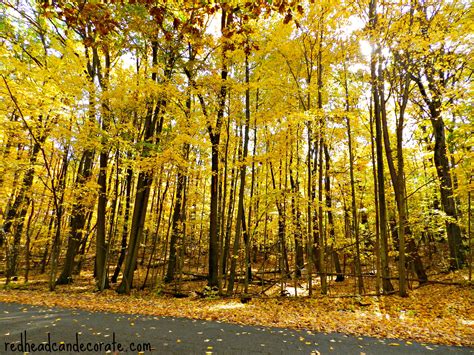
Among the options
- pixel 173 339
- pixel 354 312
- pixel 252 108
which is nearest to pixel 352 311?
pixel 354 312

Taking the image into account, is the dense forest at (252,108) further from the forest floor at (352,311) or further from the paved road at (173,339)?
the paved road at (173,339)

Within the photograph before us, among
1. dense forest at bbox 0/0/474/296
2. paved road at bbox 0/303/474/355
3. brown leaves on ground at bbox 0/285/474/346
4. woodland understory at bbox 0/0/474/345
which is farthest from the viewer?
dense forest at bbox 0/0/474/296

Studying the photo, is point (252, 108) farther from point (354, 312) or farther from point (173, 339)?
point (173, 339)

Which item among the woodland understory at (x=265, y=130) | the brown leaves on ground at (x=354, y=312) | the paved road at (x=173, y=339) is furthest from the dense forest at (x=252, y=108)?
the paved road at (x=173, y=339)

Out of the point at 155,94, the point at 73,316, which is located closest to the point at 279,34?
the point at 155,94

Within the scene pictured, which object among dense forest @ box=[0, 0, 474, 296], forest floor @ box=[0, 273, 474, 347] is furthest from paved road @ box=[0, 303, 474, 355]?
dense forest @ box=[0, 0, 474, 296]

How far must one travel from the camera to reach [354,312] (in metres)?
7.75

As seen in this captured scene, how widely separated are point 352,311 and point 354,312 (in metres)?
0.12

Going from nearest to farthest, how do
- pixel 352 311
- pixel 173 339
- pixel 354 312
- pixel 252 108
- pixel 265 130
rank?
pixel 173 339, pixel 354 312, pixel 352 311, pixel 252 108, pixel 265 130

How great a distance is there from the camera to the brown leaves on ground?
5.70 metres

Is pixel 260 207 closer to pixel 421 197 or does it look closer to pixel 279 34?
pixel 279 34

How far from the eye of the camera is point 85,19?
2.72 meters

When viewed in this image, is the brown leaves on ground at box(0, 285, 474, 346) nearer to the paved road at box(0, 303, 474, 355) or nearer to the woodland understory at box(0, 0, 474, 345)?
the woodland understory at box(0, 0, 474, 345)

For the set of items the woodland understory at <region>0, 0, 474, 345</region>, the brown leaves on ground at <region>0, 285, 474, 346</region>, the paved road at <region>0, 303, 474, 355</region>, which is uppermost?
the woodland understory at <region>0, 0, 474, 345</region>
